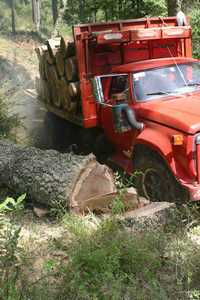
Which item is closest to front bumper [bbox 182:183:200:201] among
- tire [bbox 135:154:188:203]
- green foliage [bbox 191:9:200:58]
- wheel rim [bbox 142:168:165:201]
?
tire [bbox 135:154:188:203]

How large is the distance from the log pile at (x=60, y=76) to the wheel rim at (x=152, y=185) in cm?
265

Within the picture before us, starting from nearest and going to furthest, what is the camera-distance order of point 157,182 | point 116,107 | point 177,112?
point 177,112
point 157,182
point 116,107

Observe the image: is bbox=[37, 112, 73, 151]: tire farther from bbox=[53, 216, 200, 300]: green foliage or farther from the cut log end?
bbox=[53, 216, 200, 300]: green foliage

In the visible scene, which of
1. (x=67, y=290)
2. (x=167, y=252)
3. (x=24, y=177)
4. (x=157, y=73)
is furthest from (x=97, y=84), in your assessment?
(x=67, y=290)

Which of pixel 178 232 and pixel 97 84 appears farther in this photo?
pixel 97 84

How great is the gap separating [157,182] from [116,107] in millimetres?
1209

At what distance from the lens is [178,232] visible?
18.6 feet

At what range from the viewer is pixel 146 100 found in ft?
24.0

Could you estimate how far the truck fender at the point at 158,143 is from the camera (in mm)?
6199

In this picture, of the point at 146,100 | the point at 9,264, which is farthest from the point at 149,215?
the point at 146,100

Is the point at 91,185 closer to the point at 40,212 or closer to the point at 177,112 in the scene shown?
the point at 40,212

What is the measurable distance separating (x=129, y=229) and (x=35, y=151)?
204 centimetres

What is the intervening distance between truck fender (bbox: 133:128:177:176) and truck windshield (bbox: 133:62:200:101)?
2.37 feet

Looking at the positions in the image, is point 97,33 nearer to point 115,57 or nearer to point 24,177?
point 115,57
